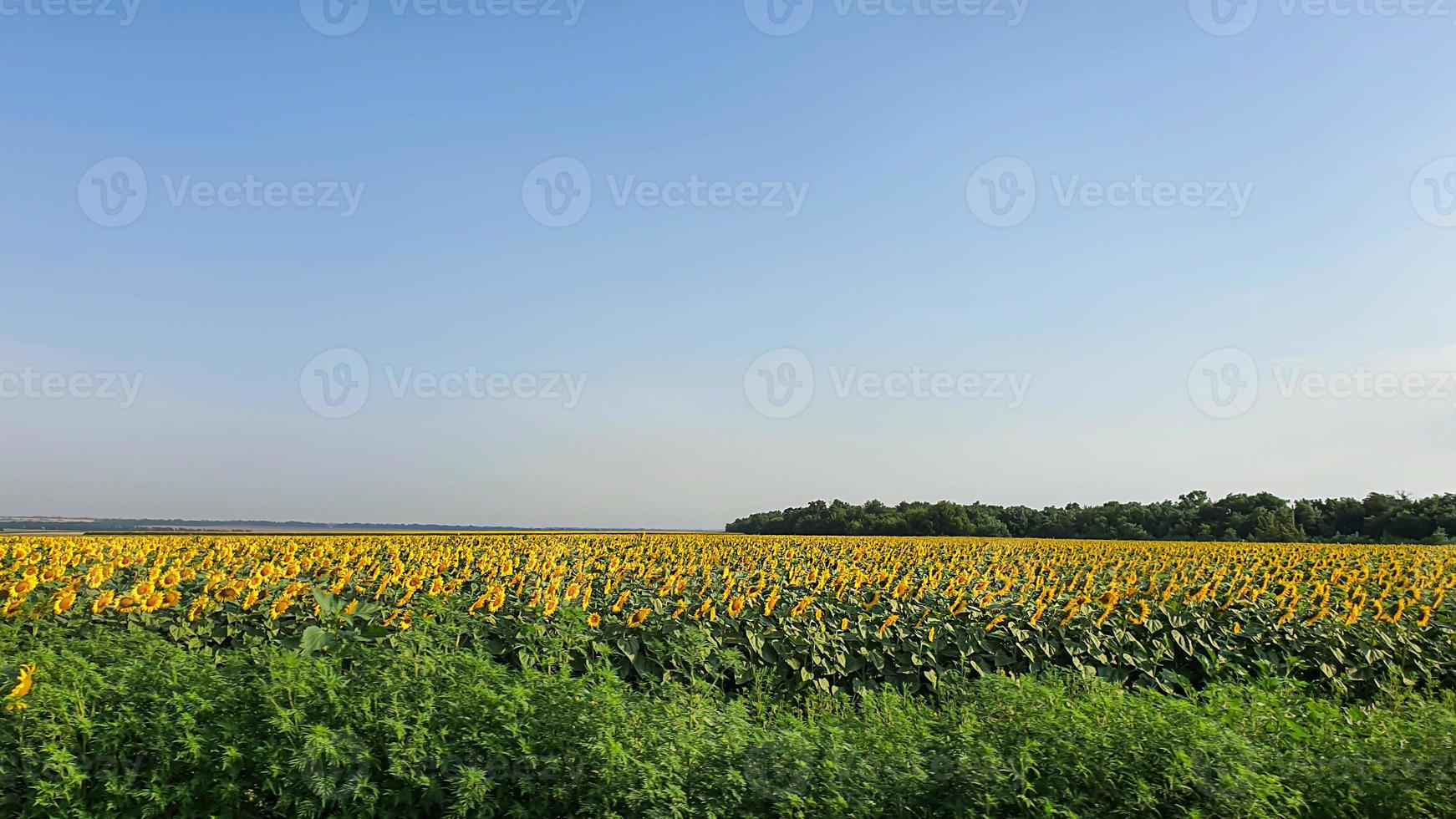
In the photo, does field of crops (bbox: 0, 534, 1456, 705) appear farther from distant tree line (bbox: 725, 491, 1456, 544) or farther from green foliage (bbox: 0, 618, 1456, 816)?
distant tree line (bbox: 725, 491, 1456, 544)

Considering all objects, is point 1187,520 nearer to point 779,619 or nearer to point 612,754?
point 779,619

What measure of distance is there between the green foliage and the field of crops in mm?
1222

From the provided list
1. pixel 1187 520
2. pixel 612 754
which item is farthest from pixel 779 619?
pixel 1187 520

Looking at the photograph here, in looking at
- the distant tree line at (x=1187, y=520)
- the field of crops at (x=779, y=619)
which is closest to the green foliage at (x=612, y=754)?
the field of crops at (x=779, y=619)

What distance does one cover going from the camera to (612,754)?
408 centimetres

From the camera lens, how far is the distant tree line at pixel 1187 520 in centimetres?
4422

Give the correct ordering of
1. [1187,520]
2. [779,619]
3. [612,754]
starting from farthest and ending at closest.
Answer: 1. [1187,520]
2. [779,619]
3. [612,754]

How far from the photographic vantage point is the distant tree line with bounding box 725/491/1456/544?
44.2m

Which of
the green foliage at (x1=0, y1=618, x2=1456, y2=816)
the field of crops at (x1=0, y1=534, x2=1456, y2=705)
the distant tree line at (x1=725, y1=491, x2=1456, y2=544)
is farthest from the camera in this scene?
the distant tree line at (x1=725, y1=491, x2=1456, y2=544)

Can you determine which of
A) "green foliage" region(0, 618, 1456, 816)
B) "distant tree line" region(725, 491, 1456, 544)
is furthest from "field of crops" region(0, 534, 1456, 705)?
"distant tree line" region(725, 491, 1456, 544)

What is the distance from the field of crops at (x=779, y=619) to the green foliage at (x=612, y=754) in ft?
4.01

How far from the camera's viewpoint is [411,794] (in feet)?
13.8

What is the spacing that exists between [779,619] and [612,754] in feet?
14.7

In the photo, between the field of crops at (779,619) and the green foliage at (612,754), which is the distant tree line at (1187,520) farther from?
the green foliage at (612,754)
